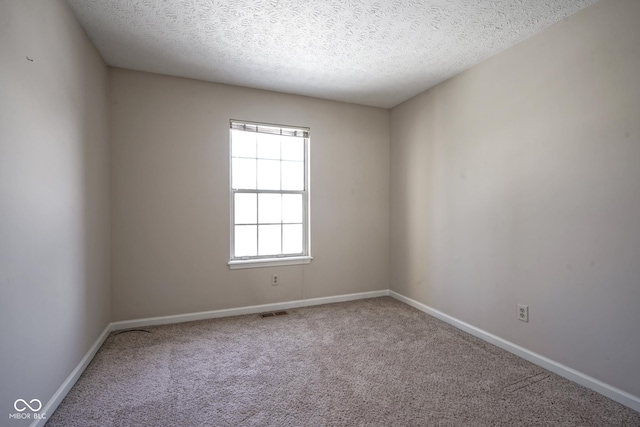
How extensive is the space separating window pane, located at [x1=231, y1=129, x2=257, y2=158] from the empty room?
1.0 inches

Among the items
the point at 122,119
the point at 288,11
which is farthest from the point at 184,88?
the point at 288,11

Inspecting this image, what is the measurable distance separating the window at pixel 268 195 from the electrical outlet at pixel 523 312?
7.26ft

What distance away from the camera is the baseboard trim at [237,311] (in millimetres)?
3009

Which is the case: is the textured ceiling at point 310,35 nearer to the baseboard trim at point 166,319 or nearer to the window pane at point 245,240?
the window pane at point 245,240

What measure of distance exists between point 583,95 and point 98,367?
399 centimetres

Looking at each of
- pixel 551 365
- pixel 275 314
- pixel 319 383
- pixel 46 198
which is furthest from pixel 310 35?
pixel 551 365

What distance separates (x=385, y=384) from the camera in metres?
2.05

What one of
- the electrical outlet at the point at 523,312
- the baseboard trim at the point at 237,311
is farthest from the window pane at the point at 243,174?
the electrical outlet at the point at 523,312

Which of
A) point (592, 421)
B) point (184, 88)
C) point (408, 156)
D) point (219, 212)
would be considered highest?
point (184, 88)

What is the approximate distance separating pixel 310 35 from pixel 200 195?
1.92m

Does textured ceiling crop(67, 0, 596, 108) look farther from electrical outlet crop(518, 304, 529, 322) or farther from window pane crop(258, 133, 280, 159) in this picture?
electrical outlet crop(518, 304, 529, 322)

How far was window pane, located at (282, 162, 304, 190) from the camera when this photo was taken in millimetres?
3691

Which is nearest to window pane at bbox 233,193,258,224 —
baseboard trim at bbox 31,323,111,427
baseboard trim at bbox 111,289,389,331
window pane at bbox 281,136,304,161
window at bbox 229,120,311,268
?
window at bbox 229,120,311,268

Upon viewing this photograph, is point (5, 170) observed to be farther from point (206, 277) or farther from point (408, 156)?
point (408, 156)
